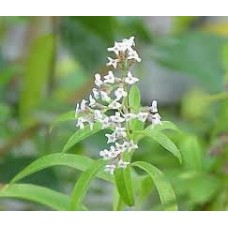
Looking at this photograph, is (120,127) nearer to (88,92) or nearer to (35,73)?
(88,92)

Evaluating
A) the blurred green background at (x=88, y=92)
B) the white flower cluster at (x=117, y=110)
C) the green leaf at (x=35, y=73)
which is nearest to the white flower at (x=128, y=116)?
the white flower cluster at (x=117, y=110)

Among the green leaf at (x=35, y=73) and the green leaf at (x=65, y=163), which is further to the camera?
the green leaf at (x=35, y=73)

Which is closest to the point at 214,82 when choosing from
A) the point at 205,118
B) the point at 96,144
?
the point at 205,118

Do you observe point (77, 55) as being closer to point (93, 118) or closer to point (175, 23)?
point (175, 23)

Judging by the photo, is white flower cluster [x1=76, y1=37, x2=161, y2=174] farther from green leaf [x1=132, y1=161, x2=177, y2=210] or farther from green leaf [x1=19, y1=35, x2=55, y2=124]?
green leaf [x1=19, y1=35, x2=55, y2=124]

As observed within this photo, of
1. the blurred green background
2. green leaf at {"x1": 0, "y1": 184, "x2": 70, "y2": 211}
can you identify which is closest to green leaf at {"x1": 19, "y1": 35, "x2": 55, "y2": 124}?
the blurred green background

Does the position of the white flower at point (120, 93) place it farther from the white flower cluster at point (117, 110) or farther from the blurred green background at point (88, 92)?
the blurred green background at point (88, 92)
